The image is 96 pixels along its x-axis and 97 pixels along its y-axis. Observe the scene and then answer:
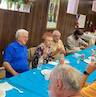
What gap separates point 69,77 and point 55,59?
10.7 ft

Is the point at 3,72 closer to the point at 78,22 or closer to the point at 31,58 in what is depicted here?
the point at 31,58

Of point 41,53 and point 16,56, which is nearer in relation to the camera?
point 16,56

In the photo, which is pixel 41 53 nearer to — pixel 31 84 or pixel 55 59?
pixel 55 59

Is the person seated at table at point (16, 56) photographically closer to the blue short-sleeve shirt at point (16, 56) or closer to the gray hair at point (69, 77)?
the blue short-sleeve shirt at point (16, 56)

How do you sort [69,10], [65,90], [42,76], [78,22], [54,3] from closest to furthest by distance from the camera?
1. [65,90]
2. [42,76]
3. [54,3]
4. [69,10]
5. [78,22]

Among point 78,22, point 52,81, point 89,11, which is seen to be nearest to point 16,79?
point 52,81

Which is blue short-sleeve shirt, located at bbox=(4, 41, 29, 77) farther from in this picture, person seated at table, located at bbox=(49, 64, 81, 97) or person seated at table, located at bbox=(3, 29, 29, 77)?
person seated at table, located at bbox=(49, 64, 81, 97)

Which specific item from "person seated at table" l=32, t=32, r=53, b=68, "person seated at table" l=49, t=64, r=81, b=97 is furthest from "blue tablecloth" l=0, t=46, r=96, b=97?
"person seated at table" l=32, t=32, r=53, b=68

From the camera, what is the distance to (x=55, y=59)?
15.1 ft

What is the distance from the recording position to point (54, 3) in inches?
236

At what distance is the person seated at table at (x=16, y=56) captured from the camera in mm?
3615

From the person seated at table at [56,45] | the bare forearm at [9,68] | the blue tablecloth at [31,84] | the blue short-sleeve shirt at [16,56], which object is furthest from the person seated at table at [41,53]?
the blue tablecloth at [31,84]

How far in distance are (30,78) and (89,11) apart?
579 cm

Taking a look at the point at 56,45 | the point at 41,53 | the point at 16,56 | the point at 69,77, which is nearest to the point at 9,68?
the point at 16,56
